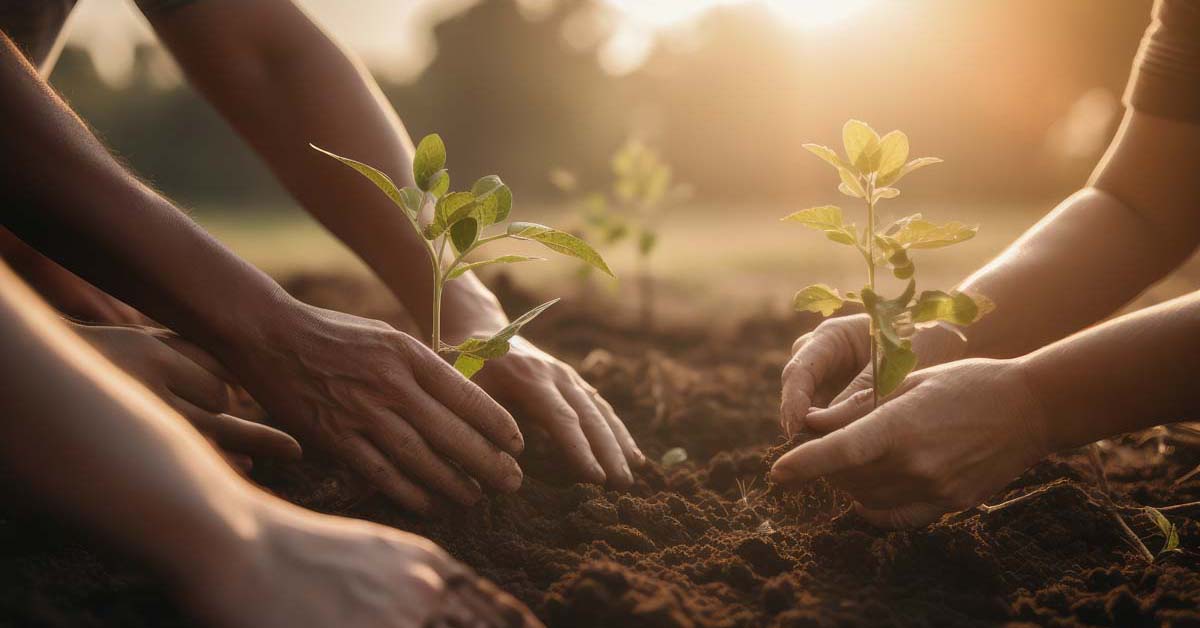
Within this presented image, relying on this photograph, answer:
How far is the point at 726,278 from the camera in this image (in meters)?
5.00

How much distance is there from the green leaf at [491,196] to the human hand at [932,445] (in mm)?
753

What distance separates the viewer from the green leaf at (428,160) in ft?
5.21

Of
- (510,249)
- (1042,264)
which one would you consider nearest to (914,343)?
(1042,264)

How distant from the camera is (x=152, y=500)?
87 centimetres

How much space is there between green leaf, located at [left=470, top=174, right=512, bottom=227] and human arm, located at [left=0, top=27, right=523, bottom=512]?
299mm

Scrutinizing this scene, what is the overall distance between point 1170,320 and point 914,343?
502 mm

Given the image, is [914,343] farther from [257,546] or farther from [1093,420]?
[257,546]

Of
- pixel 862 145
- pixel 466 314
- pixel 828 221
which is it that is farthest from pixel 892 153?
pixel 466 314

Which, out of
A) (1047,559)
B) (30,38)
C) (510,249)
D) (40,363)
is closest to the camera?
(40,363)

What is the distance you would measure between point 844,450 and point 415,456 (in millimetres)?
825

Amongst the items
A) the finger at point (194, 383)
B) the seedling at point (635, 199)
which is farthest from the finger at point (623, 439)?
the seedling at point (635, 199)

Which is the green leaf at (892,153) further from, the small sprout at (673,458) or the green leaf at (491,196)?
the small sprout at (673,458)

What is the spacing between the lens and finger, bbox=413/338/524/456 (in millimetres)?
1548

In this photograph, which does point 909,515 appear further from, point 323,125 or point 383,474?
point 323,125
